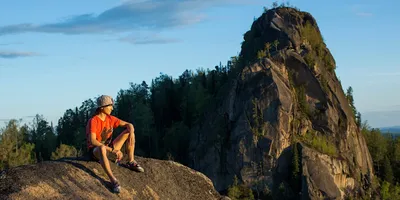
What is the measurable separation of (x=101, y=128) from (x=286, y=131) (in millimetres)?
78968

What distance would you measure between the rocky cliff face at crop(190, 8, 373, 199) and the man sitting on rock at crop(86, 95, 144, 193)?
7069 centimetres

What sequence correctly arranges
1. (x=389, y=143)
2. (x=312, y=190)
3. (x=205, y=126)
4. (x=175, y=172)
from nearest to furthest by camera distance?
(x=175, y=172)
(x=312, y=190)
(x=205, y=126)
(x=389, y=143)

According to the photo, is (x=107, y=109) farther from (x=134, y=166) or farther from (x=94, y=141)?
(x=134, y=166)

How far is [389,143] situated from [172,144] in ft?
135

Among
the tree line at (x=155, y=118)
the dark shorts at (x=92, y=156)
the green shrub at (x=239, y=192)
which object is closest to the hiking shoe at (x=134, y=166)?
the dark shorts at (x=92, y=156)

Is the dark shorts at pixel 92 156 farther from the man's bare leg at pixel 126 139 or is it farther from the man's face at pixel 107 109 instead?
the man's face at pixel 107 109

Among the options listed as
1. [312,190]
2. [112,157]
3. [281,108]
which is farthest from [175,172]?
[281,108]

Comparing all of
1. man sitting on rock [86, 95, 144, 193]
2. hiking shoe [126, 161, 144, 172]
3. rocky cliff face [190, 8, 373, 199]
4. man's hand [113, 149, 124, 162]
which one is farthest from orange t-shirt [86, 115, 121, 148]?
rocky cliff face [190, 8, 373, 199]

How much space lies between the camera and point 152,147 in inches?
4331

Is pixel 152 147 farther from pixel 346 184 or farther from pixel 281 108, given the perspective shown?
pixel 346 184

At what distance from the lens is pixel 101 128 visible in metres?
11.7

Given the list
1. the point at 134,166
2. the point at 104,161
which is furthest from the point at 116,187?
the point at 134,166

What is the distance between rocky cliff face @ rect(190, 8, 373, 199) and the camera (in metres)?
84.8

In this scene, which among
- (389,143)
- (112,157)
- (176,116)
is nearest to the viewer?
(112,157)
